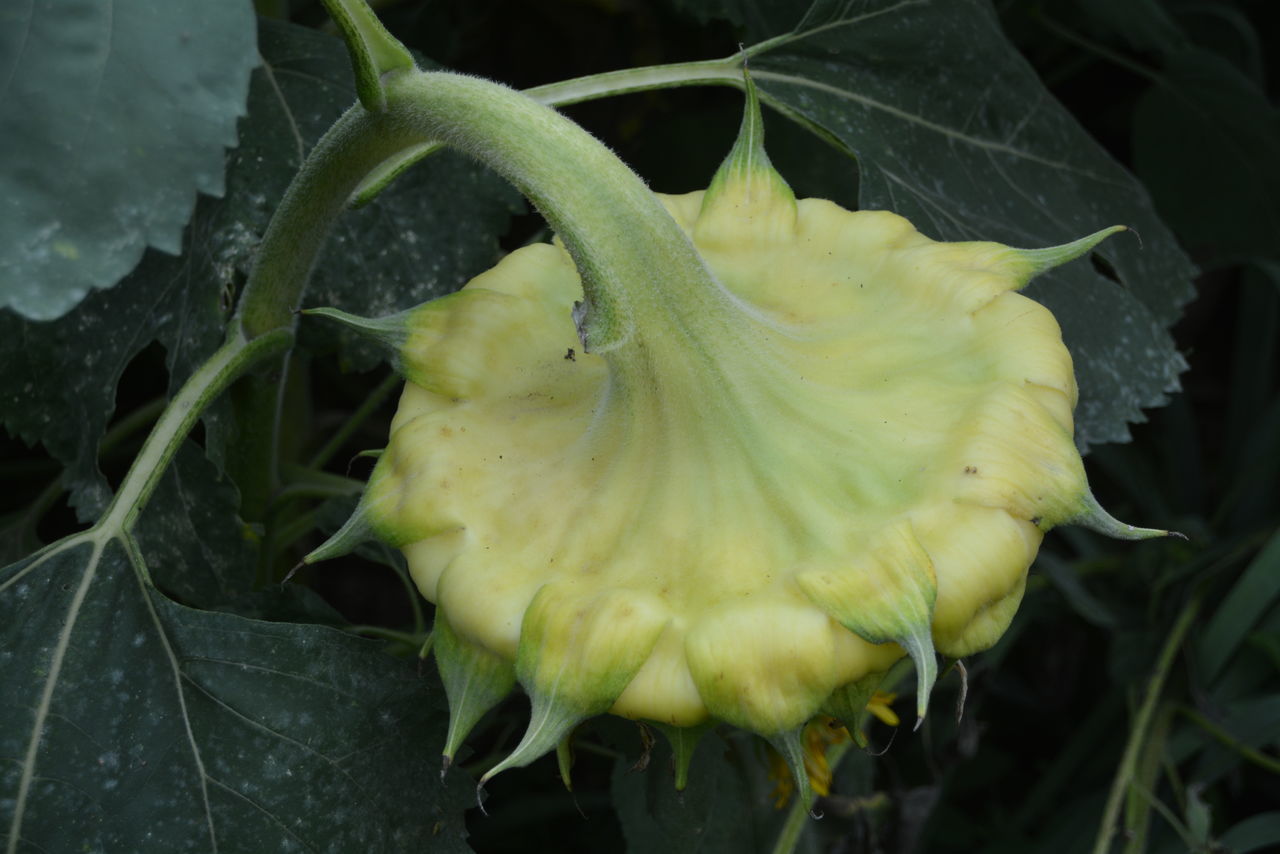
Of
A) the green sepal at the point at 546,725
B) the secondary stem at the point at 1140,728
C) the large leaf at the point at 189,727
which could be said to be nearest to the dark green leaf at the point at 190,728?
the large leaf at the point at 189,727

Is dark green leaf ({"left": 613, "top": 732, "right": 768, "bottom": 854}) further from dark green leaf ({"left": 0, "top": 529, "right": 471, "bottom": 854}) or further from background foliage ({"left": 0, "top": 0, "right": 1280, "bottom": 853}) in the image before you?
dark green leaf ({"left": 0, "top": 529, "right": 471, "bottom": 854})

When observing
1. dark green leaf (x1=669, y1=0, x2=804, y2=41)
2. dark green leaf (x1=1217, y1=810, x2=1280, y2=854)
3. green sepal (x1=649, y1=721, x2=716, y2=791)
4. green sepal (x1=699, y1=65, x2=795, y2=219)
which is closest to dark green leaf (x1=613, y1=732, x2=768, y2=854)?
green sepal (x1=649, y1=721, x2=716, y2=791)

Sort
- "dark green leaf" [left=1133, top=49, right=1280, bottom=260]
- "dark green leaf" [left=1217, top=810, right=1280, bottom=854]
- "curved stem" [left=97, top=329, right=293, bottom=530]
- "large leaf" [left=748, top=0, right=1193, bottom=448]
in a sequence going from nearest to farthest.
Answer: "curved stem" [left=97, top=329, right=293, bottom=530] < "large leaf" [left=748, top=0, right=1193, bottom=448] < "dark green leaf" [left=1217, top=810, right=1280, bottom=854] < "dark green leaf" [left=1133, top=49, right=1280, bottom=260]

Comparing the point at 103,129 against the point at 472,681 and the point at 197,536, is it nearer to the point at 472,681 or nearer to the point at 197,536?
the point at 472,681

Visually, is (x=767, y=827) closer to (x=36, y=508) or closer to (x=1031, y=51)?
(x=36, y=508)

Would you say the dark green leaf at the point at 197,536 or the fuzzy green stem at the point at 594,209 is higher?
the fuzzy green stem at the point at 594,209

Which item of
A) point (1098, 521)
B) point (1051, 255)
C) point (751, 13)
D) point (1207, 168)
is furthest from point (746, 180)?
point (1207, 168)

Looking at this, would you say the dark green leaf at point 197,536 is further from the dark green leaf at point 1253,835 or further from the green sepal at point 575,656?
the dark green leaf at point 1253,835
